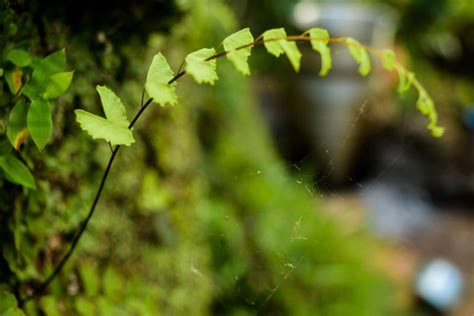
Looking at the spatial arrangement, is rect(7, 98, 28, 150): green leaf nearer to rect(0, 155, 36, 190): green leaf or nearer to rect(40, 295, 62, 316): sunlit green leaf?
rect(0, 155, 36, 190): green leaf

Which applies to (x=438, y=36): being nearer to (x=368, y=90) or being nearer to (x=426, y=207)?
(x=368, y=90)

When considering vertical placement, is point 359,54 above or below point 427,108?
above

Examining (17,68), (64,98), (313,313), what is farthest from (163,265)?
(313,313)

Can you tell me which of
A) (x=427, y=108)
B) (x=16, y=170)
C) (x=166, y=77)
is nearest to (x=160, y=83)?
(x=166, y=77)

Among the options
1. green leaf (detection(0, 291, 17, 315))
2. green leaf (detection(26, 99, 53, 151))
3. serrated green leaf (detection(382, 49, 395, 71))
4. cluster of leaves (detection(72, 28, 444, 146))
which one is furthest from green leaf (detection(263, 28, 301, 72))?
green leaf (detection(0, 291, 17, 315))

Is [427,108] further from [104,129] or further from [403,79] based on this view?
[104,129]
